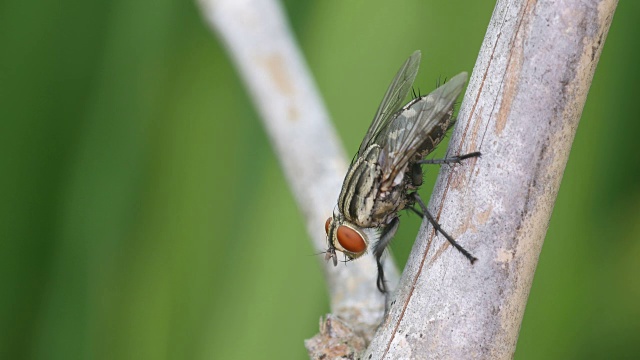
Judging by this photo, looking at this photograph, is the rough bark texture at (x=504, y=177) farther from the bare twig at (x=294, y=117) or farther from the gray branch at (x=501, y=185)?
the bare twig at (x=294, y=117)

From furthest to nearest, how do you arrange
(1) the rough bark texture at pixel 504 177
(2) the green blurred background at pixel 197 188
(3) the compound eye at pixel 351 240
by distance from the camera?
(2) the green blurred background at pixel 197 188, (3) the compound eye at pixel 351 240, (1) the rough bark texture at pixel 504 177

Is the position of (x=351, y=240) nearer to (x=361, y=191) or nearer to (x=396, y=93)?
(x=361, y=191)

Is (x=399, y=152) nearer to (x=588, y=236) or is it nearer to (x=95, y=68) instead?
(x=588, y=236)

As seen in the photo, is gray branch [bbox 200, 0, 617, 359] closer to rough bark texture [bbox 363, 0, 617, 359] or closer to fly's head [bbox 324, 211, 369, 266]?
rough bark texture [bbox 363, 0, 617, 359]

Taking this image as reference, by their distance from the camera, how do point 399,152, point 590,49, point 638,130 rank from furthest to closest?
point 638,130, point 399,152, point 590,49

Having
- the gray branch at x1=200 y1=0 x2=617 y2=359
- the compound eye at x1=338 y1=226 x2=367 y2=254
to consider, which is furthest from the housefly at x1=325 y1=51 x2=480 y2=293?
the gray branch at x1=200 y1=0 x2=617 y2=359

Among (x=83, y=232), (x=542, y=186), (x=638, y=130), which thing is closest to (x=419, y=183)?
(x=542, y=186)

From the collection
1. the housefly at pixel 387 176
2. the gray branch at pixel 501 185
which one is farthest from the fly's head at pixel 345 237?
the gray branch at pixel 501 185
